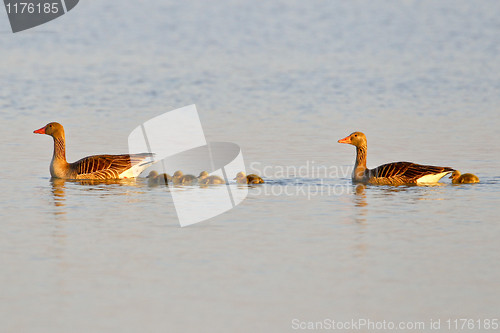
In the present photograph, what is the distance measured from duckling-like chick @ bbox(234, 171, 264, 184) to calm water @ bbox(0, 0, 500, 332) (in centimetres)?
35

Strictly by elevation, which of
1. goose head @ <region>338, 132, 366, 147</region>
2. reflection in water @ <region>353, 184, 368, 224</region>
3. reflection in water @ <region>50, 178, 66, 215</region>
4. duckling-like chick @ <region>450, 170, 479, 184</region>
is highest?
goose head @ <region>338, 132, 366, 147</region>

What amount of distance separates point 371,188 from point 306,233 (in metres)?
4.01

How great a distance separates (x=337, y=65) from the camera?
31.7 m

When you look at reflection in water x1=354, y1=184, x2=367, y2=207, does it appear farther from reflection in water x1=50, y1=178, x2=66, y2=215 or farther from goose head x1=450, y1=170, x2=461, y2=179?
reflection in water x1=50, y1=178, x2=66, y2=215

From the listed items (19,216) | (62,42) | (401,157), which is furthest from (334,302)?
(62,42)

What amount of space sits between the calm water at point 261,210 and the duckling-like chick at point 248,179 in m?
0.35

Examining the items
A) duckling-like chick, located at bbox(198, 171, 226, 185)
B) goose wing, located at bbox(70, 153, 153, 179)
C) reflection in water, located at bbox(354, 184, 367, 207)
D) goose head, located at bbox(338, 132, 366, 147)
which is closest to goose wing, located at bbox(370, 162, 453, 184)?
reflection in water, located at bbox(354, 184, 367, 207)

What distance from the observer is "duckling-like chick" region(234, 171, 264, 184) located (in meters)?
15.1

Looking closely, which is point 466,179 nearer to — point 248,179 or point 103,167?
point 248,179

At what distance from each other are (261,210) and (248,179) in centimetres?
244

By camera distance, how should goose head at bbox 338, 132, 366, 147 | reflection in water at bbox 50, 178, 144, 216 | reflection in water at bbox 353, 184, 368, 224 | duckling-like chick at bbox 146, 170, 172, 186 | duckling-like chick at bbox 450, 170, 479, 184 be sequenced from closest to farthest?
reflection in water at bbox 353, 184, 368, 224 < reflection in water at bbox 50, 178, 144, 216 < duckling-like chick at bbox 450, 170, 479, 184 < duckling-like chick at bbox 146, 170, 172, 186 < goose head at bbox 338, 132, 366, 147

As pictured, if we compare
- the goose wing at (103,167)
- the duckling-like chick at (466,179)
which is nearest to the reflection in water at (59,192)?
the goose wing at (103,167)

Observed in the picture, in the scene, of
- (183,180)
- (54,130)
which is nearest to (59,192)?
(183,180)

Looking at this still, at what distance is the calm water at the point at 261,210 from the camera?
27.6ft
